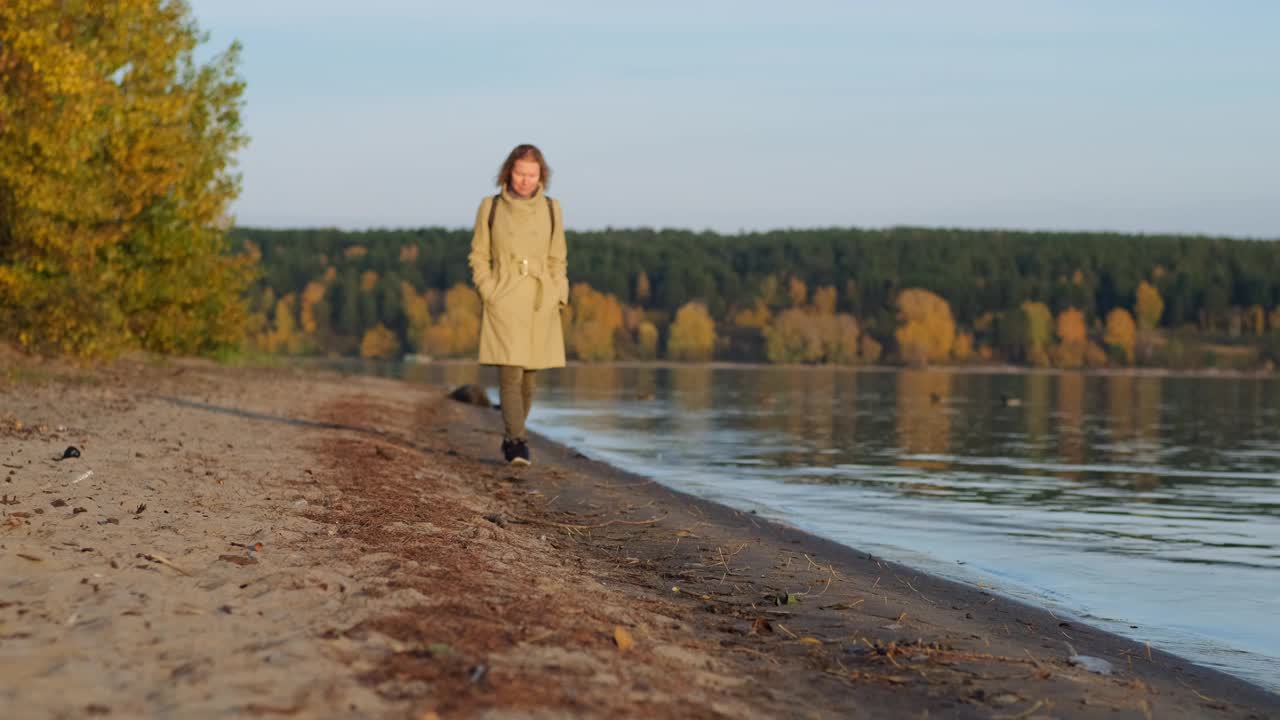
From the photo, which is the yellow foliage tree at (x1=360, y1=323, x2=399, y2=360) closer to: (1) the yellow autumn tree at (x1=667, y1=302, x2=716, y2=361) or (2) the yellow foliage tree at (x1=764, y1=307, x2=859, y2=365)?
(1) the yellow autumn tree at (x1=667, y1=302, x2=716, y2=361)

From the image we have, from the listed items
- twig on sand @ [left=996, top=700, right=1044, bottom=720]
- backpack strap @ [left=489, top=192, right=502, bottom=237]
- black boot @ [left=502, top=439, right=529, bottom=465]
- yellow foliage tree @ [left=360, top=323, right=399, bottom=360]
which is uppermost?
backpack strap @ [left=489, top=192, right=502, bottom=237]

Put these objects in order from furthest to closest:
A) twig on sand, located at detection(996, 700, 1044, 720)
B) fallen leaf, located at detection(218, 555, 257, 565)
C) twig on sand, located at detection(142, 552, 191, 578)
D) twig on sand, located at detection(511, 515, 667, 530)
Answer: twig on sand, located at detection(511, 515, 667, 530), fallen leaf, located at detection(218, 555, 257, 565), twig on sand, located at detection(142, 552, 191, 578), twig on sand, located at detection(996, 700, 1044, 720)

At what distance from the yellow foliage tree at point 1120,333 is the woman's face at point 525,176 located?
161 m

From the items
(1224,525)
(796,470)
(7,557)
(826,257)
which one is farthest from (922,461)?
(826,257)

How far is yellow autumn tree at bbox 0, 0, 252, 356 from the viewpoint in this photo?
20531mm

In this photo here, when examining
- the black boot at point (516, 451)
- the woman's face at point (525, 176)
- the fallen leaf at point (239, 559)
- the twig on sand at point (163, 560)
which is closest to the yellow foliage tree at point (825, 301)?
the black boot at point (516, 451)

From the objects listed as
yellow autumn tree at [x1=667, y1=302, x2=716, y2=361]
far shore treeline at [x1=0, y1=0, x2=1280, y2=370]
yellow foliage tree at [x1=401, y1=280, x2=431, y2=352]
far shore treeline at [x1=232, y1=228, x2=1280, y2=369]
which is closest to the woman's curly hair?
far shore treeline at [x1=0, y1=0, x2=1280, y2=370]

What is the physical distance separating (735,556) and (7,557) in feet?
15.1

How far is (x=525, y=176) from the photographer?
11.4m

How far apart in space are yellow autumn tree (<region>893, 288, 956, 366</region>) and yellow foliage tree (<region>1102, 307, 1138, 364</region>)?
2041 centimetres

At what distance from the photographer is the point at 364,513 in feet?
27.0

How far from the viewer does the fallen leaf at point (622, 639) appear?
5.11 meters

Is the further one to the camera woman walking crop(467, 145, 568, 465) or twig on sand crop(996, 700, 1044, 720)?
woman walking crop(467, 145, 568, 465)

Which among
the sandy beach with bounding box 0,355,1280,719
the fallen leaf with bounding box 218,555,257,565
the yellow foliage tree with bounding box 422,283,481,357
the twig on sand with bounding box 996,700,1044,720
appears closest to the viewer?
the sandy beach with bounding box 0,355,1280,719
